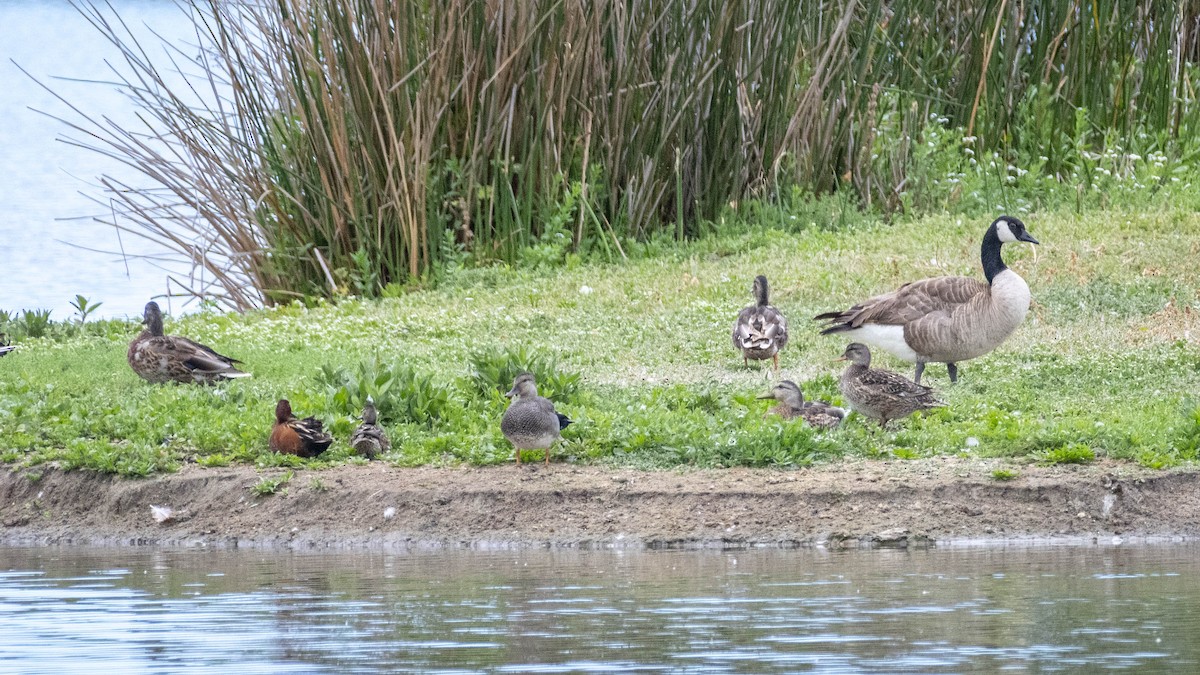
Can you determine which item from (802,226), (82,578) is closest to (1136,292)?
(802,226)

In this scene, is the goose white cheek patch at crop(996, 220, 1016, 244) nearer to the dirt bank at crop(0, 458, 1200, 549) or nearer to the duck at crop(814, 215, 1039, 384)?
the duck at crop(814, 215, 1039, 384)

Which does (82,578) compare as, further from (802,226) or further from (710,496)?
(802,226)

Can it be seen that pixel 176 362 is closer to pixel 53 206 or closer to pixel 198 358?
pixel 198 358

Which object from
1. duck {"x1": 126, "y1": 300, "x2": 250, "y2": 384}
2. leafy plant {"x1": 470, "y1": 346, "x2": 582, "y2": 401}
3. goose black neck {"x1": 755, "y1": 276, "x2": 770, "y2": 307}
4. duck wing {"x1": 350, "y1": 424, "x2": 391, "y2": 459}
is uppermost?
goose black neck {"x1": 755, "y1": 276, "x2": 770, "y2": 307}

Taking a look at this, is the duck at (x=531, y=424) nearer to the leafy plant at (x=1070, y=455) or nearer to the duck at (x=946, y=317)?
the leafy plant at (x=1070, y=455)

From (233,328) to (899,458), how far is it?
807 cm

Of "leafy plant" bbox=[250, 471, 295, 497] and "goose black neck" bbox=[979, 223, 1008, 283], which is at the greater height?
"goose black neck" bbox=[979, 223, 1008, 283]

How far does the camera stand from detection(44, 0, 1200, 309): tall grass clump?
57.9 feet

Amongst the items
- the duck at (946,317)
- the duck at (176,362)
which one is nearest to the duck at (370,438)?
the duck at (176,362)

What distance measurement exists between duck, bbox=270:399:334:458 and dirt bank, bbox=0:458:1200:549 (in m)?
0.17

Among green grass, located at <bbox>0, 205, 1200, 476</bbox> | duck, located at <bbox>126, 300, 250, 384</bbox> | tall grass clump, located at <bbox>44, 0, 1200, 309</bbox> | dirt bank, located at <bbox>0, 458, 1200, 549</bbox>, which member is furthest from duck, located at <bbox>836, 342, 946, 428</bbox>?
tall grass clump, located at <bbox>44, 0, 1200, 309</bbox>

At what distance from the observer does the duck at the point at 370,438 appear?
10727mm

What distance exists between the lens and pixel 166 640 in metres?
6.89

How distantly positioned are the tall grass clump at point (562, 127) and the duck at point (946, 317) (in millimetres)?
6082
